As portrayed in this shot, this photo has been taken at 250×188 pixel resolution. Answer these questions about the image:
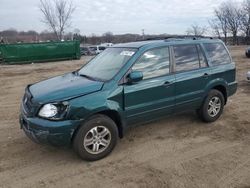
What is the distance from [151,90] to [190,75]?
993 mm

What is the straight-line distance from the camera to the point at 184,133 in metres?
5.42

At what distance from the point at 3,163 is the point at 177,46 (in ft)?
11.5

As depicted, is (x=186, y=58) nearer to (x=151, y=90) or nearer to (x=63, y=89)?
(x=151, y=90)

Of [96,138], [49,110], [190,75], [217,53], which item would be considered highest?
[217,53]

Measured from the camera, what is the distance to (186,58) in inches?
212

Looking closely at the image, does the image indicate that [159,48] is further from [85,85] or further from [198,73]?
[85,85]

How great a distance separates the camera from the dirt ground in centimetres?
378

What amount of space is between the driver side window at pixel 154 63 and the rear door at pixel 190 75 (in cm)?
22

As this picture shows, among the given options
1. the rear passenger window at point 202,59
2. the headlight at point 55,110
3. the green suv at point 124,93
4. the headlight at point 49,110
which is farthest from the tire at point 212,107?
the headlight at point 49,110

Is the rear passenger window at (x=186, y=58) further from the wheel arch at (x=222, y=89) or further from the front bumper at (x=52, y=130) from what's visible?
the front bumper at (x=52, y=130)

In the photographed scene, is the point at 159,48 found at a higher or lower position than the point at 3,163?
higher

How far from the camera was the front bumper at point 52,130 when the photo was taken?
12.9ft

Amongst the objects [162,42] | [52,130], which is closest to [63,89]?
[52,130]

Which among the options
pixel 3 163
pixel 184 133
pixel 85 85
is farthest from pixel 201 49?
pixel 3 163
